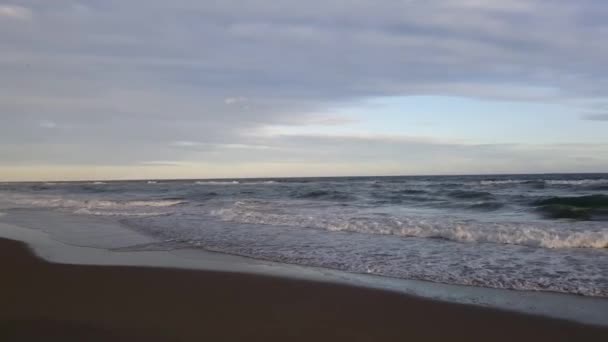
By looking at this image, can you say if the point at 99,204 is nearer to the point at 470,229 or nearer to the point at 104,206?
the point at 104,206

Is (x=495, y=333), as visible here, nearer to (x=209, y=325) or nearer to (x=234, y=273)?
(x=209, y=325)

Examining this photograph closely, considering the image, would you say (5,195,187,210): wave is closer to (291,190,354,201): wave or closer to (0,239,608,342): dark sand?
(291,190,354,201): wave

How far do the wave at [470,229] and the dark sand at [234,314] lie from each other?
188 inches

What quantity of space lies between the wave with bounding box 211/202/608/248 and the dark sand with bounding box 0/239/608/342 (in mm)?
4784

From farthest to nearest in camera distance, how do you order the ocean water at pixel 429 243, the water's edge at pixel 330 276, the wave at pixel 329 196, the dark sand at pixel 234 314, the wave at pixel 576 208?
the wave at pixel 329 196
the wave at pixel 576 208
the ocean water at pixel 429 243
the water's edge at pixel 330 276
the dark sand at pixel 234 314

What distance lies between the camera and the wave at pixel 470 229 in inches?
368

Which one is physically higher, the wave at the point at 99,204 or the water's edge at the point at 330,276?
the wave at the point at 99,204

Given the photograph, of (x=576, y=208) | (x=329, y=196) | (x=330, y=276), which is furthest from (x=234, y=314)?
(x=329, y=196)

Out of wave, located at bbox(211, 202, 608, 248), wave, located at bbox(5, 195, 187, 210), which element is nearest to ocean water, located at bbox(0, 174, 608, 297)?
wave, located at bbox(211, 202, 608, 248)

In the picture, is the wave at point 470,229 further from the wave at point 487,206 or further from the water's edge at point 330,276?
the wave at point 487,206

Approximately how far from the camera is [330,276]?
23.1ft

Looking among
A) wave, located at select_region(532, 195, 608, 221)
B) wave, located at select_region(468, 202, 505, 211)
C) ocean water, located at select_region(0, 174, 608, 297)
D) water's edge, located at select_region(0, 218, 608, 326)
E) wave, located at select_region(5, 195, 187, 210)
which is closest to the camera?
water's edge, located at select_region(0, 218, 608, 326)

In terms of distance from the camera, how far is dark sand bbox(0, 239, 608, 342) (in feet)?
14.9

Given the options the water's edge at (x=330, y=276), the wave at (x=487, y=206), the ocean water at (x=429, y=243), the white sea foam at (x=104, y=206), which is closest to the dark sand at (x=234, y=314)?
the water's edge at (x=330, y=276)
